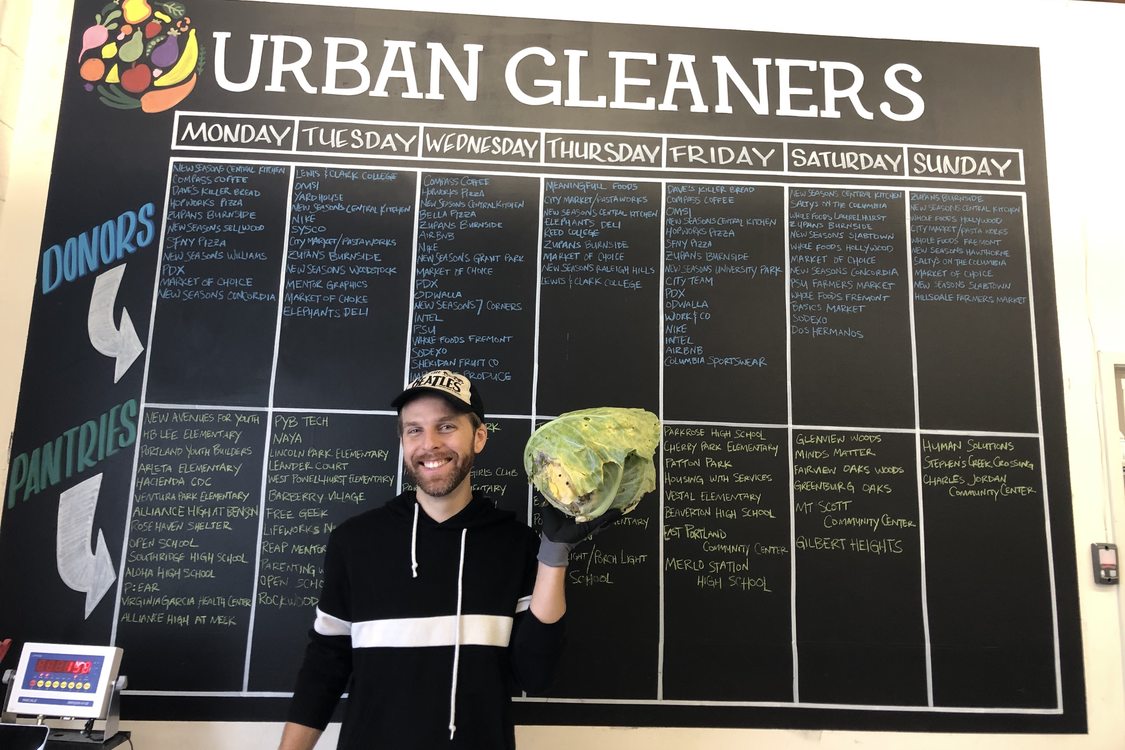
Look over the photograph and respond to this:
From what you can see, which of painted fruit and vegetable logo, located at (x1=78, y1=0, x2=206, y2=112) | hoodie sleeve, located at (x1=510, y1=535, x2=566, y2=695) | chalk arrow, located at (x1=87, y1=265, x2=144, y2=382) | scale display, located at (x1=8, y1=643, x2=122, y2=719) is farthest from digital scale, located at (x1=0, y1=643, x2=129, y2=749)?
painted fruit and vegetable logo, located at (x1=78, y1=0, x2=206, y2=112)

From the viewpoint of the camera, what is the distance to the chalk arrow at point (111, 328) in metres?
2.50

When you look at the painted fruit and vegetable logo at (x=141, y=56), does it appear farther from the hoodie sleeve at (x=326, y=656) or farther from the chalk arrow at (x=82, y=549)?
the hoodie sleeve at (x=326, y=656)

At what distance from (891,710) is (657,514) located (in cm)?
91

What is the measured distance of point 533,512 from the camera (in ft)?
8.01

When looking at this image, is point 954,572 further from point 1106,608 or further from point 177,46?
point 177,46

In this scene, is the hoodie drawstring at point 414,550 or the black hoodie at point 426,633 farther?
the hoodie drawstring at point 414,550

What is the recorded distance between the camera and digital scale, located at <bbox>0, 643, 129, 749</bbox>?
2027mm

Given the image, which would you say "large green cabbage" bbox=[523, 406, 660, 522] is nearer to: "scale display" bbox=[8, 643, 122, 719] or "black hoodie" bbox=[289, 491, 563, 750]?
"black hoodie" bbox=[289, 491, 563, 750]

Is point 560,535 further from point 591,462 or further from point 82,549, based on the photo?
point 82,549

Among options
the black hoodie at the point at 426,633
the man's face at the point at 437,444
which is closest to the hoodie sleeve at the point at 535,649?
the black hoodie at the point at 426,633

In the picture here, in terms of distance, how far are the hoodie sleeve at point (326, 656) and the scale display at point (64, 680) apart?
62 centimetres

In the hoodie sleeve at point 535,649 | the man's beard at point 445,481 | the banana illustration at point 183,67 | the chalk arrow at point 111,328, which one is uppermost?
the banana illustration at point 183,67

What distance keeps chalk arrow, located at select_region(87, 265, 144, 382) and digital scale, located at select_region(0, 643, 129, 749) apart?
2.77 ft

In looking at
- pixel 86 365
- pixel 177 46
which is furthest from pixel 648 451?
pixel 177 46
